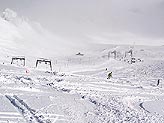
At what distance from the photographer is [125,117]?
14.0 m

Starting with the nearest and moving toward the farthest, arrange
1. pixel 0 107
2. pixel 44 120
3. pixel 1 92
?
pixel 44 120, pixel 0 107, pixel 1 92

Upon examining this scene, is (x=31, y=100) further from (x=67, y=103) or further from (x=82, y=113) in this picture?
(x=82, y=113)

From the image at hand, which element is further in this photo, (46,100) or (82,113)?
(46,100)

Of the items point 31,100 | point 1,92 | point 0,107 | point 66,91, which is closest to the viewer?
point 0,107

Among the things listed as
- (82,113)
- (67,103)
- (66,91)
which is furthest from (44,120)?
(66,91)

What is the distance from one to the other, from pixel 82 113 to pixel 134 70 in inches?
2547

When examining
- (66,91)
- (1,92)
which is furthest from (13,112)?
(66,91)

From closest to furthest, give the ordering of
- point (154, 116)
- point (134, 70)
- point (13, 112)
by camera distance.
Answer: point (13, 112), point (154, 116), point (134, 70)

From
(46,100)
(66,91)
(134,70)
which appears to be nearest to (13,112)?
(46,100)

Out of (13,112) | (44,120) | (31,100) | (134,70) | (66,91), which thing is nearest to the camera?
(44,120)

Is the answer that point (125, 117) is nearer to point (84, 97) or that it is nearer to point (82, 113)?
point (82, 113)

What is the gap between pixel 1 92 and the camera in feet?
62.6

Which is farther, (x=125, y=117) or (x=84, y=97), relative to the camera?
(x=84, y=97)

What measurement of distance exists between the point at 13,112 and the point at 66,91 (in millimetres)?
9494
